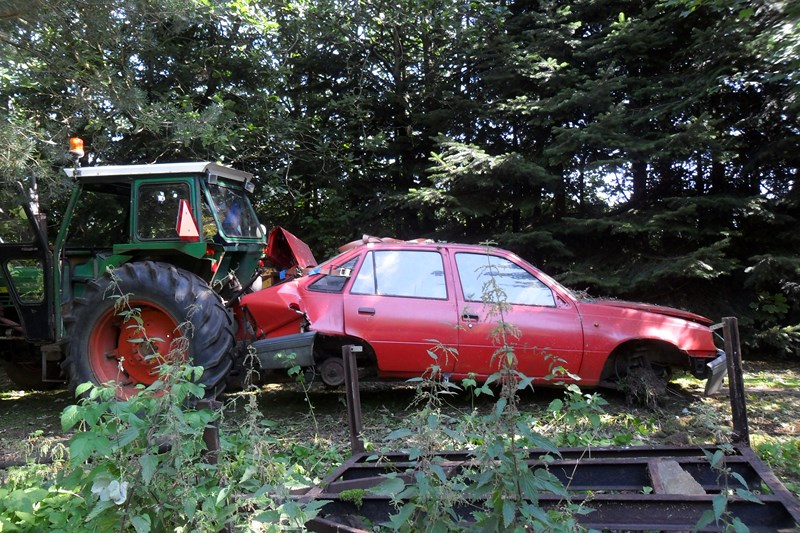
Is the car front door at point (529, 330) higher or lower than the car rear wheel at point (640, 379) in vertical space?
higher

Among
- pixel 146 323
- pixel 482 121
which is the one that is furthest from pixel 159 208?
pixel 482 121

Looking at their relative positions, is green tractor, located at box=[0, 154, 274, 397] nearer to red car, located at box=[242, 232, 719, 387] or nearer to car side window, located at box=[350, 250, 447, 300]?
red car, located at box=[242, 232, 719, 387]

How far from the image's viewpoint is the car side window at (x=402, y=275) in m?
5.19

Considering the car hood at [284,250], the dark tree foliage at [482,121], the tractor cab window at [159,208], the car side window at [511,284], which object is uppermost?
the dark tree foliage at [482,121]

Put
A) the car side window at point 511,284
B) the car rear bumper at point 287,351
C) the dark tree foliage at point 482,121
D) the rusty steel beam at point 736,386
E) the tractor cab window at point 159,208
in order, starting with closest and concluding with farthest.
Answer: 1. the rusty steel beam at point 736,386
2. the car rear bumper at point 287,351
3. the car side window at point 511,284
4. the tractor cab window at point 159,208
5. the dark tree foliage at point 482,121

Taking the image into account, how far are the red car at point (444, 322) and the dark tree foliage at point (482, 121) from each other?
8.22 feet

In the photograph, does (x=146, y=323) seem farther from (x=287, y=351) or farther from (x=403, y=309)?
(x=403, y=309)

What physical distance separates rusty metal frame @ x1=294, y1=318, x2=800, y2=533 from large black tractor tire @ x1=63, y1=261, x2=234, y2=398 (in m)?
2.08

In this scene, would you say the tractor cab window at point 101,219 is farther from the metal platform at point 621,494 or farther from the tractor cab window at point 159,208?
the metal platform at point 621,494

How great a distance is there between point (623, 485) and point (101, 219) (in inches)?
263

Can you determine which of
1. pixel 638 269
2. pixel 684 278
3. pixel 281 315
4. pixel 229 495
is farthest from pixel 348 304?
pixel 684 278

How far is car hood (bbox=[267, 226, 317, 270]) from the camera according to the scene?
Result: 20.9 ft

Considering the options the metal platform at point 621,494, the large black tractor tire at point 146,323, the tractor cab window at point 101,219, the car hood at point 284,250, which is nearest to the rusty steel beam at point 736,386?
the metal platform at point 621,494

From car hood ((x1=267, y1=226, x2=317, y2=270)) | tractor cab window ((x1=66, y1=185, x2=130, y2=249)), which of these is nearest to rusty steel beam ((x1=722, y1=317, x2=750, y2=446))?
car hood ((x1=267, y1=226, x2=317, y2=270))
